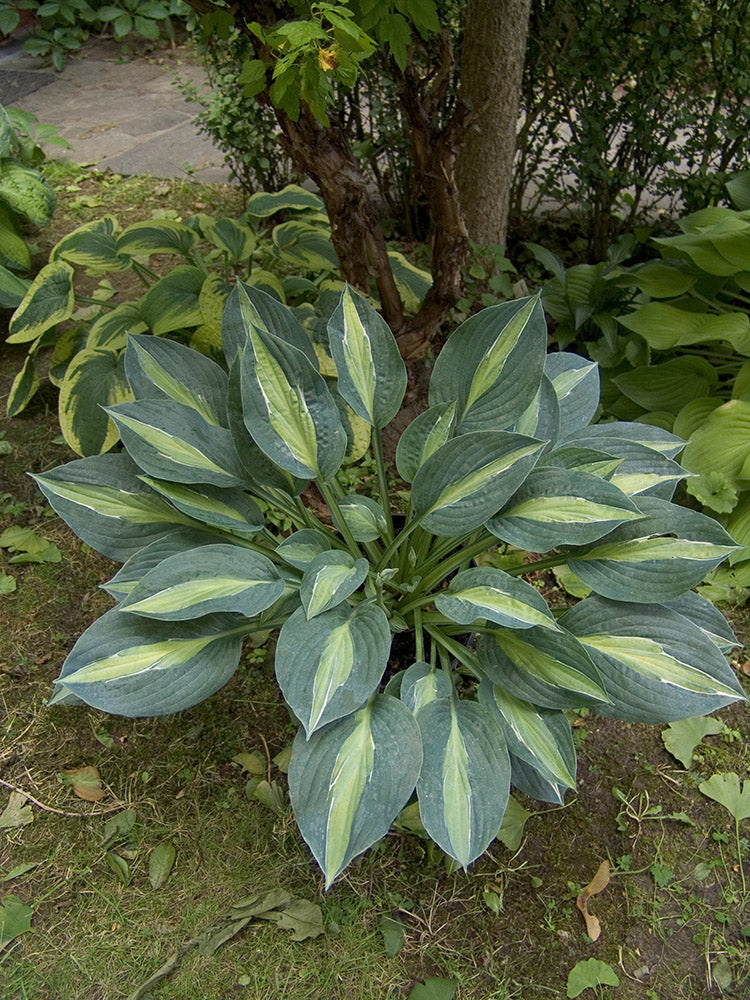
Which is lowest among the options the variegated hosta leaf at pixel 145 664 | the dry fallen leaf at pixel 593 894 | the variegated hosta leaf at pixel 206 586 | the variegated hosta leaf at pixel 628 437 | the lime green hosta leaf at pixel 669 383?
the dry fallen leaf at pixel 593 894

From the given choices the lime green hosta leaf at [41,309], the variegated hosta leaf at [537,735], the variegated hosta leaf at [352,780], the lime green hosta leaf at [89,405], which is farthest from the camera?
the lime green hosta leaf at [41,309]

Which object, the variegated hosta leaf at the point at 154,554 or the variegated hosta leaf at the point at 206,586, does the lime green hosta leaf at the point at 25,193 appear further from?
the variegated hosta leaf at the point at 206,586

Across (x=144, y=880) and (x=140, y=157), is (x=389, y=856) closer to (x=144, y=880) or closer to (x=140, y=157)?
(x=144, y=880)

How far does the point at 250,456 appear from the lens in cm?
155

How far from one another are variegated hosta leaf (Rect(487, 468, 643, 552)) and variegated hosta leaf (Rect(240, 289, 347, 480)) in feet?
1.21

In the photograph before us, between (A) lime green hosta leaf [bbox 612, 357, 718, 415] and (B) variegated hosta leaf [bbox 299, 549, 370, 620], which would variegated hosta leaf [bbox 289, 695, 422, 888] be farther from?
(A) lime green hosta leaf [bbox 612, 357, 718, 415]

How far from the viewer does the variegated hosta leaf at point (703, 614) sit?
1.48 m

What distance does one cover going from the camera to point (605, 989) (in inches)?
59.9

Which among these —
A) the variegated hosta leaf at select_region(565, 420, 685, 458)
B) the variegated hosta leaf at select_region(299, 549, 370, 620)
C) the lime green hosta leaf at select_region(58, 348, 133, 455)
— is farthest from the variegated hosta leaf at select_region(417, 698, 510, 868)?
the lime green hosta leaf at select_region(58, 348, 133, 455)

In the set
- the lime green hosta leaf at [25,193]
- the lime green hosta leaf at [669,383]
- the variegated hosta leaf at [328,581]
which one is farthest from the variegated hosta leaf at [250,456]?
the lime green hosta leaf at [25,193]

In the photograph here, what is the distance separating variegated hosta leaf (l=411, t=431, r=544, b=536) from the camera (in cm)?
137

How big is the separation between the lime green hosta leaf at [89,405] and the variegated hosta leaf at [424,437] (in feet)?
3.44

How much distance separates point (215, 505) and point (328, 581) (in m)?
0.33

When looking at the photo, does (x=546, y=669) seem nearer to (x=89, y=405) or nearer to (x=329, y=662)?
(x=329, y=662)
